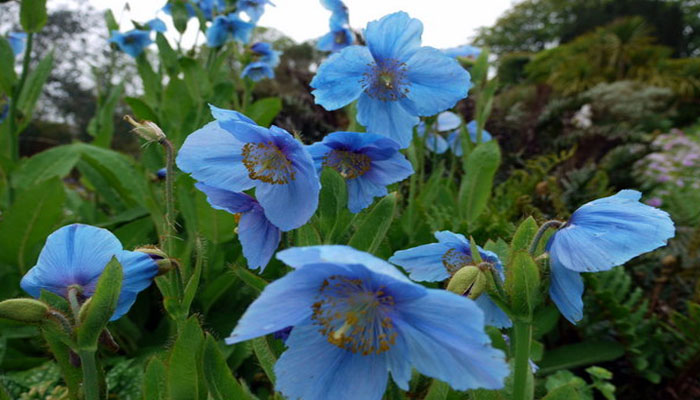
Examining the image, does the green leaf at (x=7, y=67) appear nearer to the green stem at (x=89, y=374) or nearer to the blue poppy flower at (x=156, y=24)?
the blue poppy flower at (x=156, y=24)

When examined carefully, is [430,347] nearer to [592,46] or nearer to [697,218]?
[697,218]

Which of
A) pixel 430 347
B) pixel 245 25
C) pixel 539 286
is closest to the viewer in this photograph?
pixel 430 347

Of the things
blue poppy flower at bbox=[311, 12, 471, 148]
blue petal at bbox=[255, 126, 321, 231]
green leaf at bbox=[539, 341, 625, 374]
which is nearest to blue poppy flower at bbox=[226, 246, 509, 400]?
blue petal at bbox=[255, 126, 321, 231]

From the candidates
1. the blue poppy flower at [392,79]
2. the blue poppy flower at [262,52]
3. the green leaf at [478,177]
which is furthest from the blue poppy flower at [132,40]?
the blue poppy flower at [392,79]

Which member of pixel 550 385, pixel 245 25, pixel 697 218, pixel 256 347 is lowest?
pixel 697 218

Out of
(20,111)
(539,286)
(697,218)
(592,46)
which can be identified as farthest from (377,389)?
(592,46)

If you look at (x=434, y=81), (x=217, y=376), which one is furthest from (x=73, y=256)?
(x=434, y=81)

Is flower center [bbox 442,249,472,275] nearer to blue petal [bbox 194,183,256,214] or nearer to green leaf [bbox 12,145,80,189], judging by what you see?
blue petal [bbox 194,183,256,214]
